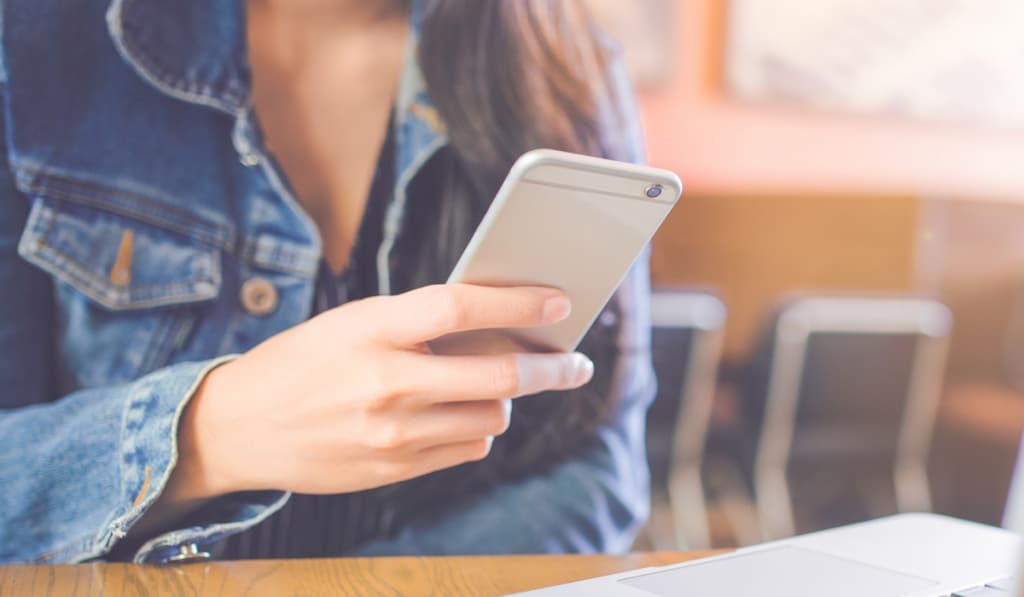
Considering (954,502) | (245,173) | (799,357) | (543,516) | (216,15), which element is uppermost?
(216,15)

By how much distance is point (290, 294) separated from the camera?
0.87 m

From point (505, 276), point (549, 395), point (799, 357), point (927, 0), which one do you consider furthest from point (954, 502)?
point (505, 276)

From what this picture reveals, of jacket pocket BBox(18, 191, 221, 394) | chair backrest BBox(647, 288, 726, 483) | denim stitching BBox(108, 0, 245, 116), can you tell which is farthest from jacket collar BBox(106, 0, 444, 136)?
chair backrest BBox(647, 288, 726, 483)

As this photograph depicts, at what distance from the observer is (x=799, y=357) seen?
2.16 meters

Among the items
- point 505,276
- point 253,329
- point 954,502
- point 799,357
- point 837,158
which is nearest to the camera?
point 505,276

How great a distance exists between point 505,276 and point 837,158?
261cm

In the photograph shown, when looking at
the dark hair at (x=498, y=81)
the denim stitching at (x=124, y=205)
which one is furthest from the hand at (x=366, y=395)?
the dark hair at (x=498, y=81)

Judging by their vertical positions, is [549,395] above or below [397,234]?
below

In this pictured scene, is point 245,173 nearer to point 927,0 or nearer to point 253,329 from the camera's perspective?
Result: point 253,329

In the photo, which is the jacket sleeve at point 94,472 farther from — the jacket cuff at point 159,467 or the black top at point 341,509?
Result: the black top at point 341,509

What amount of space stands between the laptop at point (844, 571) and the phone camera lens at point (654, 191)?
0.22 meters

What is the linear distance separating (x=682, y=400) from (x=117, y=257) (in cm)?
150

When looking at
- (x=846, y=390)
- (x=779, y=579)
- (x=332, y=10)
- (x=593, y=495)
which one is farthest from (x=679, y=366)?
(x=779, y=579)

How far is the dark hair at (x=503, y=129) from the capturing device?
930mm
